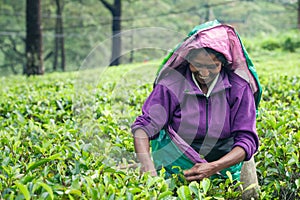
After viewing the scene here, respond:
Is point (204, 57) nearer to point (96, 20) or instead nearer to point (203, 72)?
point (203, 72)

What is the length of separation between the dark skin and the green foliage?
0.20 ft

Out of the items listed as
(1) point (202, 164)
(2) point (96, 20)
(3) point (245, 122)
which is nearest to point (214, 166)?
(1) point (202, 164)

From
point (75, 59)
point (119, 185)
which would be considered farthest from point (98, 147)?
point (75, 59)

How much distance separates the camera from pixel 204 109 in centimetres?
262

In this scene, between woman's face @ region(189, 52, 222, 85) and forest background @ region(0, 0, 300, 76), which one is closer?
woman's face @ region(189, 52, 222, 85)

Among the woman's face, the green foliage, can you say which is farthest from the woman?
the green foliage

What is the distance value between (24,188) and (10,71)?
89.4ft

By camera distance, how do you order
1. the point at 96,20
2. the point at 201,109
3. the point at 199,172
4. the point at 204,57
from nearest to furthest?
the point at 199,172
the point at 204,57
the point at 201,109
the point at 96,20

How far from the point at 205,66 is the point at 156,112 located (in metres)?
0.37

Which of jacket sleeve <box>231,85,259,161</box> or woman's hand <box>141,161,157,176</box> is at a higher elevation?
jacket sleeve <box>231,85,259,161</box>

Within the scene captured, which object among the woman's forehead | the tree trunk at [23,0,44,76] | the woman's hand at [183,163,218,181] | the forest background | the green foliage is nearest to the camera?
the green foliage

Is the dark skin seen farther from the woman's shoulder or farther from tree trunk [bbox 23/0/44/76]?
tree trunk [bbox 23/0/44/76]

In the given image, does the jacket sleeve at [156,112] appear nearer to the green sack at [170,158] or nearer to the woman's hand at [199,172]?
the green sack at [170,158]

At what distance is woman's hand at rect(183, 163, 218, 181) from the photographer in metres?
2.38
